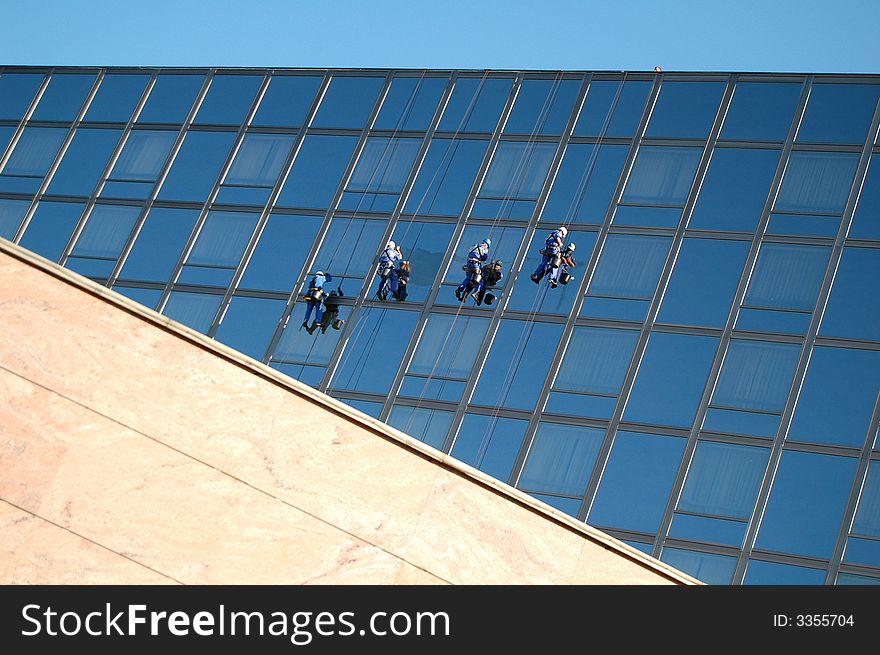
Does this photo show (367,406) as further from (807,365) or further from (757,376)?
(807,365)

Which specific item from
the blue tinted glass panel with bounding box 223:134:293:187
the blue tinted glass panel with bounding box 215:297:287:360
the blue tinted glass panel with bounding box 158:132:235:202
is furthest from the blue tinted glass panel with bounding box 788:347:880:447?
the blue tinted glass panel with bounding box 158:132:235:202

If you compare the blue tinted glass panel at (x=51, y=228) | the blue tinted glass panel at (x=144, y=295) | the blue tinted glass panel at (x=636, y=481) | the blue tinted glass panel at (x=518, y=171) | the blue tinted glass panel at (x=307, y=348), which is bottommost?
the blue tinted glass panel at (x=636, y=481)

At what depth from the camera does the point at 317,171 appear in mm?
27609

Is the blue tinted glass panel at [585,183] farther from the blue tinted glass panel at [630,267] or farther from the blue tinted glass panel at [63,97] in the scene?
the blue tinted glass panel at [63,97]

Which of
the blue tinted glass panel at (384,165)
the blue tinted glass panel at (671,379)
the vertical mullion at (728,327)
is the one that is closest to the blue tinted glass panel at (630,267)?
the blue tinted glass panel at (671,379)

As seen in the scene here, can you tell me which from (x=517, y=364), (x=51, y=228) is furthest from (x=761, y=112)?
(x=51, y=228)

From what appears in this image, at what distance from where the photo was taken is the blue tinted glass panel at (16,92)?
1225 inches

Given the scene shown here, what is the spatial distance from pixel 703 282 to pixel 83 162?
14378 mm

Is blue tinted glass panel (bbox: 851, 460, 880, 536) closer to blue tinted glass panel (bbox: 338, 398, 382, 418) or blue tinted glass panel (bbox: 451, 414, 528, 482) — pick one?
blue tinted glass panel (bbox: 451, 414, 528, 482)

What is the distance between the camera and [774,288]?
75.4 ft

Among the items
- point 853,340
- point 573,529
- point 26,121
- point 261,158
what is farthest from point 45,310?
point 26,121

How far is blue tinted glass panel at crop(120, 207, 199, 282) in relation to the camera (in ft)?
89.2

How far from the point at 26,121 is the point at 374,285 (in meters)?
10.7

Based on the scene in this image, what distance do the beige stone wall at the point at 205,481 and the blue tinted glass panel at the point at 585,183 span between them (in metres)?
13.5
